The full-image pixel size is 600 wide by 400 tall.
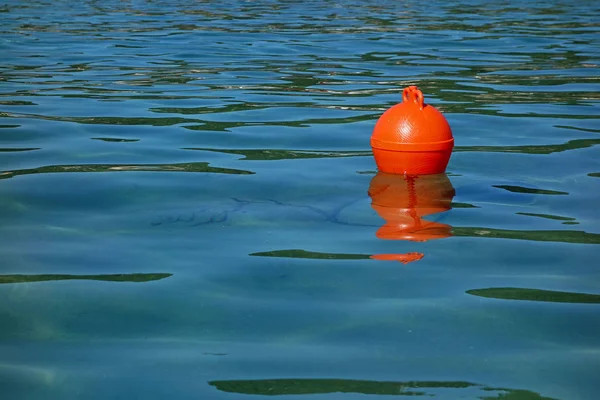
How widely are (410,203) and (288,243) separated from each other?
3.66ft

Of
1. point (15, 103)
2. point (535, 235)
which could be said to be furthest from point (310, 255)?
point (15, 103)

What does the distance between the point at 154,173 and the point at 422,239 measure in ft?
8.01

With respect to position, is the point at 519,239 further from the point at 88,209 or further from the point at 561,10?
the point at 561,10

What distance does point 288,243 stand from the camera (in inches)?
206

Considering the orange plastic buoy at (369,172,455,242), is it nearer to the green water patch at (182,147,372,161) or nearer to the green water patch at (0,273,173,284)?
the green water patch at (182,147,372,161)

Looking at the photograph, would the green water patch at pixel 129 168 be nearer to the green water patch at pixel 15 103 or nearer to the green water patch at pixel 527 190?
the green water patch at pixel 527 190

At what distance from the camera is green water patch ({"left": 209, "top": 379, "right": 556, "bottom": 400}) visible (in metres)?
3.41

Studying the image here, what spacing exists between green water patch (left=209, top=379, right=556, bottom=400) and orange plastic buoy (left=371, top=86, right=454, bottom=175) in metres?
2.93

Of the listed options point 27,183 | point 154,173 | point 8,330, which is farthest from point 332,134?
point 8,330

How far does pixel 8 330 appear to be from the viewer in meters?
4.04

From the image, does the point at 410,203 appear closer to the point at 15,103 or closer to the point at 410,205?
the point at 410,205

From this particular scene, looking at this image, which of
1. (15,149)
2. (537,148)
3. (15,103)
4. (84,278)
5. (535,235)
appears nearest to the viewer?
(84,278)

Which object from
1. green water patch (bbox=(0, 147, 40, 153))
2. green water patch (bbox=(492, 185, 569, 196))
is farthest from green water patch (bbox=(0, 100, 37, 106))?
green water patch (bbox=(492, 185, 569, 196))

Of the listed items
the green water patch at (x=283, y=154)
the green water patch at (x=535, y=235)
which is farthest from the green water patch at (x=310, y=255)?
the green water patch at (x=283, y=154)
